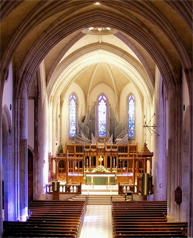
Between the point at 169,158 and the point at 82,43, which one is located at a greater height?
the point at 82,43

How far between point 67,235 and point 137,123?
70.0 feet

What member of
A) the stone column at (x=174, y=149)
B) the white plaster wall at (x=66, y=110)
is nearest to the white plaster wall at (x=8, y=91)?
the stone column at (x=174, y=149)

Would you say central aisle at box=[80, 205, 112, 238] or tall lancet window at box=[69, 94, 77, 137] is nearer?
central aisle at box=[80, 205, 112, 238]

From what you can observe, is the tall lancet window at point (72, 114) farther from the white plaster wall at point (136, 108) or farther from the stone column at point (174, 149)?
the stone column at point (174, 149)

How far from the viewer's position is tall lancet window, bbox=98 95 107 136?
33931 millimetres

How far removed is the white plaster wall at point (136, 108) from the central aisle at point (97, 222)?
11406mm

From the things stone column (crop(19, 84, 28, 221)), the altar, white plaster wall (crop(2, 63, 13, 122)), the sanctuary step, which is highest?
white plaster wall (crop(2, 63, 13, 122))

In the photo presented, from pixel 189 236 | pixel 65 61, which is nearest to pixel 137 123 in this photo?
pixel 65 61

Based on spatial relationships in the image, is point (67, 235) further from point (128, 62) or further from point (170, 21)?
point (128, 62)

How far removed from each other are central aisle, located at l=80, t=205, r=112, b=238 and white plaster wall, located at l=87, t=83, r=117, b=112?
527 inches

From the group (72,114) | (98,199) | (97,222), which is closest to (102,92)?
(72,114)

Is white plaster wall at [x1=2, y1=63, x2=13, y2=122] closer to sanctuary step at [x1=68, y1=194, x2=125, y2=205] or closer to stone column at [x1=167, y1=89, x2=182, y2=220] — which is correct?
stone column at [x1=167, y1=89, x2=182, y2=220]

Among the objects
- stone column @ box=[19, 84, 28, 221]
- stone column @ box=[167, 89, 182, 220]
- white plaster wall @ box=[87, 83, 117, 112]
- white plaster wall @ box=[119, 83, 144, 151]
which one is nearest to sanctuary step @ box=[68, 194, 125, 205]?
stone column @ box=[19, 84, 28, 221]

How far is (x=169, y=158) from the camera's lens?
18078 mm
